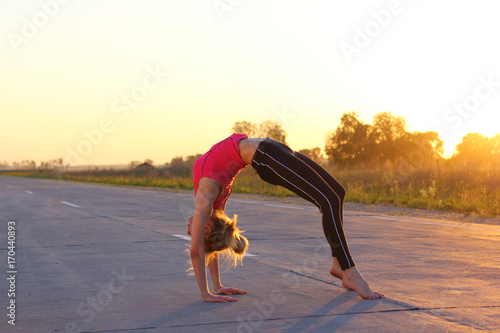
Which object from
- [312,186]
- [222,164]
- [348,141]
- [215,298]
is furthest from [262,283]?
[348,141]

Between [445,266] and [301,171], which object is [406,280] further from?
[301,171]

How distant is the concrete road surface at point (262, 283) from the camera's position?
3.94 metres

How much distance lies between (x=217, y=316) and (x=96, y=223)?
802 centimetres

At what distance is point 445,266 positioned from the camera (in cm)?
617

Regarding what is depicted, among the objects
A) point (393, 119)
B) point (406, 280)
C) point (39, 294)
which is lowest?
point (39, 294)

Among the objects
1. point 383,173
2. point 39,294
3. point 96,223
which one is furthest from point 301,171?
point 383,173

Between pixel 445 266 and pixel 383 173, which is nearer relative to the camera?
→ pixel 445 266

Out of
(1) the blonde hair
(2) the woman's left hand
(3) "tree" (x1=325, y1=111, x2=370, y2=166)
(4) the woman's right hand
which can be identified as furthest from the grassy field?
(3) "tree" (x1=325, y1=111, x2=370, y2=166)

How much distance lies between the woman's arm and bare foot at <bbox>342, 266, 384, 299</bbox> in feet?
3.08

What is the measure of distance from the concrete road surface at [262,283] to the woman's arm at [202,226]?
144mm

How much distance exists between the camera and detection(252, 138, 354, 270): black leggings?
4609 mm

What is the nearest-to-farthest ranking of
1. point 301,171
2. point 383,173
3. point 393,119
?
point 301,171 → point 383,173 → point 393,119

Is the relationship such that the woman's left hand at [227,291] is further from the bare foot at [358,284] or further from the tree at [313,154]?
the tree at [313,154]

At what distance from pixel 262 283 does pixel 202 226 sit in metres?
1.11
